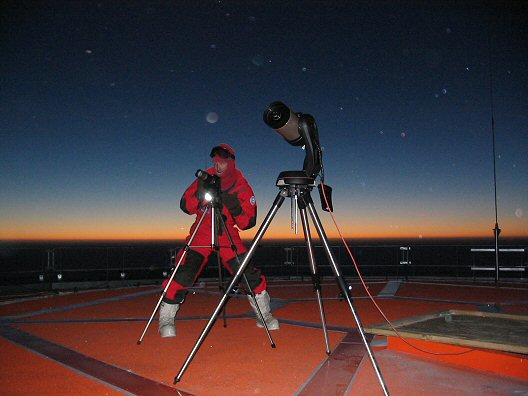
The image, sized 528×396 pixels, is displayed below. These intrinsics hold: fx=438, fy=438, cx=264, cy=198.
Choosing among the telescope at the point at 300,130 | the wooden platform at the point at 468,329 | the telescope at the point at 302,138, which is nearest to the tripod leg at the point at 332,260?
the telescope at the point at 302,138

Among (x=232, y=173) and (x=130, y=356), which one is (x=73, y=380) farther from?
(x=232, y=173)

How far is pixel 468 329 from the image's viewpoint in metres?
4.43

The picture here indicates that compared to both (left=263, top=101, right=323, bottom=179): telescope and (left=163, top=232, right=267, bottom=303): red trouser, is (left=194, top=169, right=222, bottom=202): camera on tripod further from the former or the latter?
(left=263, top=101, right=323, bottom=179): telescope

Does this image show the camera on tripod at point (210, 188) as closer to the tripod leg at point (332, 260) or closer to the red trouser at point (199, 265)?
the red trouser at point (199, 265)

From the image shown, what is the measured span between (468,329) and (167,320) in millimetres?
3274

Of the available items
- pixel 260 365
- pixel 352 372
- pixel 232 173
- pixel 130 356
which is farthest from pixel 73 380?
pixel 232 173

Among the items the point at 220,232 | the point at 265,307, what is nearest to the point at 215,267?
the point at 265,307

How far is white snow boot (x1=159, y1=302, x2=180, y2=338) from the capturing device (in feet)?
16.6

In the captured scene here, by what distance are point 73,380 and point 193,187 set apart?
2.32 m

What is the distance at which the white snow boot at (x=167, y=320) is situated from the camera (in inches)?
200

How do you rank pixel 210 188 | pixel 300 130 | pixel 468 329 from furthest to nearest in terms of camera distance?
pixel 210 188
pixel 468 329
pixel 300 130

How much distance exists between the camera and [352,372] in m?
3.66

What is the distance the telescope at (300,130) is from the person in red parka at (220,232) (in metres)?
1.73

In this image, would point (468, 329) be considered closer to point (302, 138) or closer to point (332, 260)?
point (332, 260)
